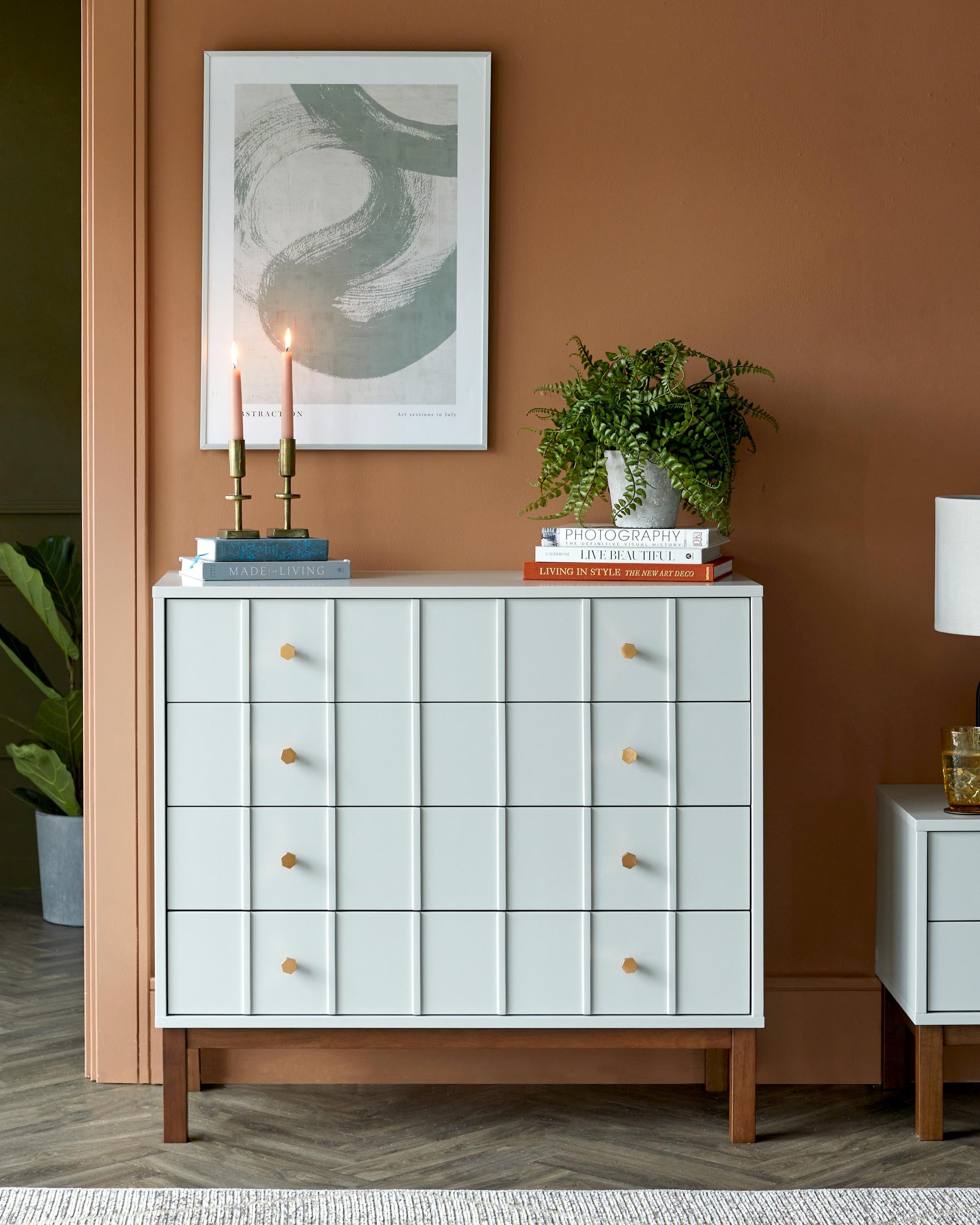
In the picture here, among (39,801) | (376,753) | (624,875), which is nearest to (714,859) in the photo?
(624,875)

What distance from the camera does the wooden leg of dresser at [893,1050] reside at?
7.92 ft

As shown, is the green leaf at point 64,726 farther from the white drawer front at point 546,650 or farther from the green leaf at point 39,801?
the white drawer front at point 546,650

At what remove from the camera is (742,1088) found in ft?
7.07

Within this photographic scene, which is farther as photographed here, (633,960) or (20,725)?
(20,725)

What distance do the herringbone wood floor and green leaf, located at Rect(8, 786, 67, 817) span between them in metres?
1.00

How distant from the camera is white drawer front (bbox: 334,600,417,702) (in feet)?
6.78

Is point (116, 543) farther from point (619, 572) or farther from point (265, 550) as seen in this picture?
point (619, 572)

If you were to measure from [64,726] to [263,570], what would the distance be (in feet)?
4.87

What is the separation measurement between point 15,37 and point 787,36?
8.21 feet

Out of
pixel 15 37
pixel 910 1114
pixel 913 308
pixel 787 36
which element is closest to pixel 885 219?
pixel 913 308

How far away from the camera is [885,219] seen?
241 centimetres

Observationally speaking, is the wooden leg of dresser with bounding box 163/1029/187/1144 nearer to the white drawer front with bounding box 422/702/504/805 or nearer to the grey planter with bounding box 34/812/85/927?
the white drawer front with bounding box 422/702/504/805

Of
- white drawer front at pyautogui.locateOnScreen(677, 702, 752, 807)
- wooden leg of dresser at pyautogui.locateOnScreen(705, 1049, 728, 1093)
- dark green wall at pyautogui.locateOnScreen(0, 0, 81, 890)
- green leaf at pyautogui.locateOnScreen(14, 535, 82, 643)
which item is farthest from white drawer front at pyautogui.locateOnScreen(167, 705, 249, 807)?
dark green wall at pyautogui.locateOnScreen(0, 0, 81, 890)

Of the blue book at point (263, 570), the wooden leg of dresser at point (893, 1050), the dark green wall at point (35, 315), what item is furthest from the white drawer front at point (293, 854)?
the dark green wall at point (35, 315)
